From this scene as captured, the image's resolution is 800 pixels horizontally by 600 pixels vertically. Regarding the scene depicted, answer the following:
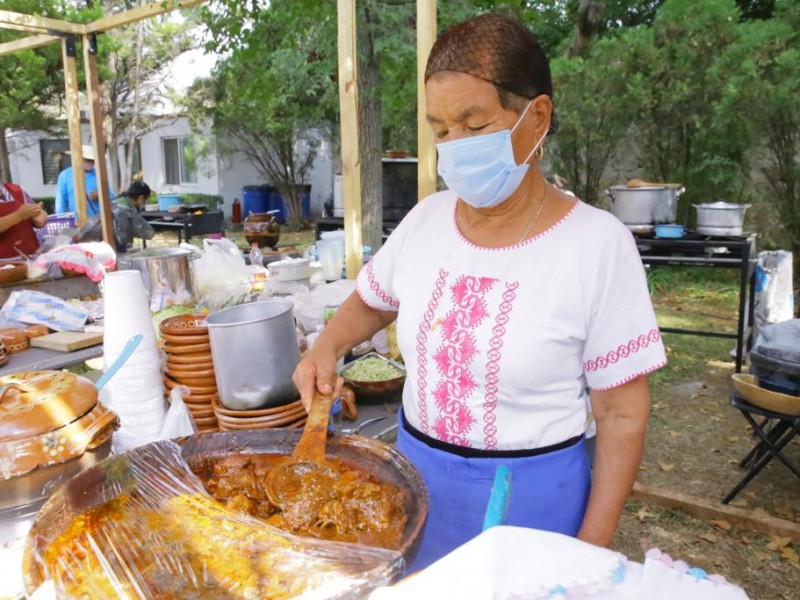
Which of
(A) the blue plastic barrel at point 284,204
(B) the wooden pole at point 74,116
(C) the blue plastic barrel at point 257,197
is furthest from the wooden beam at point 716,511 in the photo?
(C) the blue plastic barrel at point 257,197

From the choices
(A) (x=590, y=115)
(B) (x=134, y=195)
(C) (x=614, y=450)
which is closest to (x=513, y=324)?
(C) (x=614, y=450)

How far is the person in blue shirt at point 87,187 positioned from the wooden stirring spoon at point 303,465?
6.72m

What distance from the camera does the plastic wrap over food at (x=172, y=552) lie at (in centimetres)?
93

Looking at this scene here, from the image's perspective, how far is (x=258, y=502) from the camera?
1.25m

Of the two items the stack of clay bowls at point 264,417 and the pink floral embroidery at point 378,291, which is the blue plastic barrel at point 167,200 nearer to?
the stack of clay bowls at point 264,417

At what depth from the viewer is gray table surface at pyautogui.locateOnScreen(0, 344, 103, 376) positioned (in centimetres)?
287

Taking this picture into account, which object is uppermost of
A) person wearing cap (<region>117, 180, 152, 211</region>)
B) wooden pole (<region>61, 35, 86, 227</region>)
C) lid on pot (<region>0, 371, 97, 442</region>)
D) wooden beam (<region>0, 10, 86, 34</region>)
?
wooden beam (<region>0, 10, 86, 34</region>)

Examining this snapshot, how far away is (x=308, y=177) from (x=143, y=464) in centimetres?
1790

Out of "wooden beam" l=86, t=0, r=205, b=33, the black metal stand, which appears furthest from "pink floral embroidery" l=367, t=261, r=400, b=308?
the black metal stand

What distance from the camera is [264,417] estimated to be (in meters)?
1.82

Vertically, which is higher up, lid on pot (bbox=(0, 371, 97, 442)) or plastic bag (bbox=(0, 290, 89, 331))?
lid on pot (bbox=(0, 371, 97, 442))

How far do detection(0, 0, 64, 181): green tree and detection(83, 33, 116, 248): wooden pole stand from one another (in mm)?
9772

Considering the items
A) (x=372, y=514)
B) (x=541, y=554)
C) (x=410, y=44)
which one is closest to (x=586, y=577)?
(x=541, y=554)

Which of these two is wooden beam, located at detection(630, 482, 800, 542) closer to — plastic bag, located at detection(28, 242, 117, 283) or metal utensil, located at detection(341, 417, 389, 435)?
metal utensil, located at detection(341, 417, 389, 435)
